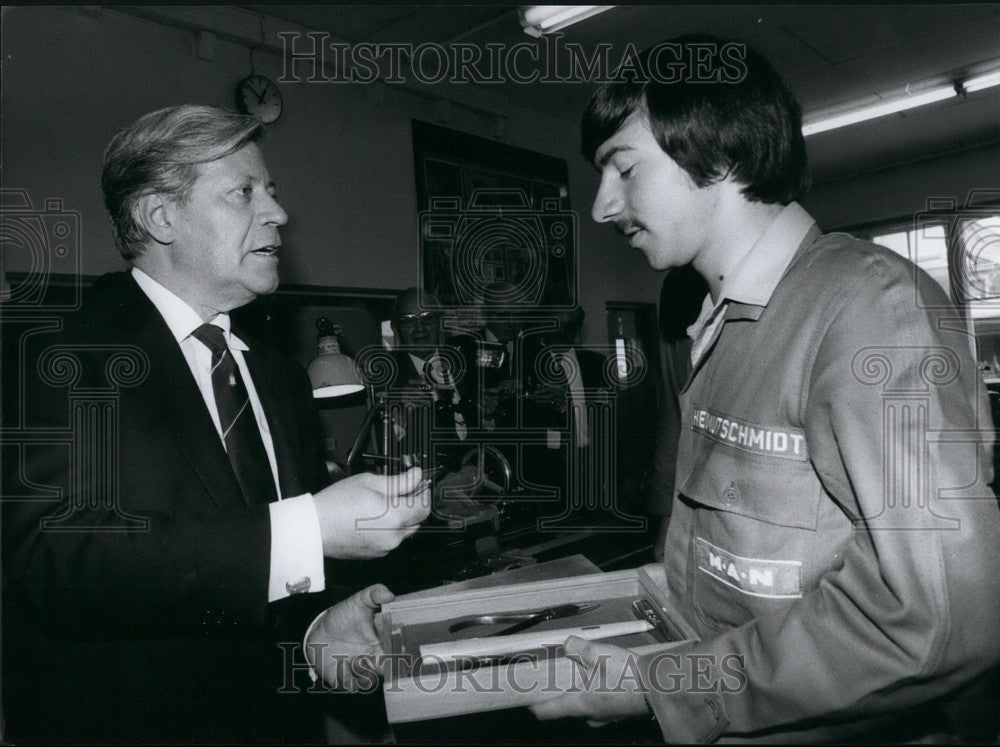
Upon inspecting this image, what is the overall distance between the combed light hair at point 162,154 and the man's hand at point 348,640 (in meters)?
1.09

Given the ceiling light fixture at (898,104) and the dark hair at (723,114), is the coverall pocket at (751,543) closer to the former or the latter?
the dark hair at (723,114)

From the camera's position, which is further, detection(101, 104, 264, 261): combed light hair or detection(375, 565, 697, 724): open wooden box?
detection(101, 104, 264, 261): combed light hair

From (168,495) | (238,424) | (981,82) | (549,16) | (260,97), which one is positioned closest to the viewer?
(168,495)

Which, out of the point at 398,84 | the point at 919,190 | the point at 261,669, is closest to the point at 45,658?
the point at 261,669

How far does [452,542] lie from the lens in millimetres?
3057

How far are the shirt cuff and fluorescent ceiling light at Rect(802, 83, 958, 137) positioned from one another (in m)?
6.26

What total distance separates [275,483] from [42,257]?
2437mm

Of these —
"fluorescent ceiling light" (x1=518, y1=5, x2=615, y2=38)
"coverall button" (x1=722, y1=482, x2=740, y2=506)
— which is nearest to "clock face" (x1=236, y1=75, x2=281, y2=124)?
"fluorescent ceiling light" (x1=518, y1=5, x2=615, y2=38)

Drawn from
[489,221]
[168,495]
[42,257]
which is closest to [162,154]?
[168,495]

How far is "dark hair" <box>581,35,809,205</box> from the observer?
132 cm

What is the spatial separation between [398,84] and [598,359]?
2714 mm

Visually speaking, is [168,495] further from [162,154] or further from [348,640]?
[162,154]

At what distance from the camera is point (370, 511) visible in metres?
1.30

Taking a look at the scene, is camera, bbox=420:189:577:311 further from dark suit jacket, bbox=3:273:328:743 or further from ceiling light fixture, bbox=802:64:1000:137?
dark suit jacket, bbox=3:273:328:743
